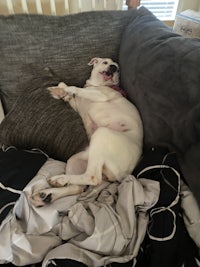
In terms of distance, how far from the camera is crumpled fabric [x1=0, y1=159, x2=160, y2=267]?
806 millimetres

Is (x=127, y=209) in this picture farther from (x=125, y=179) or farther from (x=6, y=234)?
(x=6, y=234)

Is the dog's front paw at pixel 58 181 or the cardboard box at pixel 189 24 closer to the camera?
the dog's front paw at pixel 58 181

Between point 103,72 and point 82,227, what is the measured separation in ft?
2.53

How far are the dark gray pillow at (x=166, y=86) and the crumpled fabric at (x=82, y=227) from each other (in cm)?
17

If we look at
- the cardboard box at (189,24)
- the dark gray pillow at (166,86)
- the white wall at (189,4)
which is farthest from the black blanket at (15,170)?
the white wall at (189,4)

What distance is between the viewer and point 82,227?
0.85 metres

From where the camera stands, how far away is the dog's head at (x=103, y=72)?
1381 mm

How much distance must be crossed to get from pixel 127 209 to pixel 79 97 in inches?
27.2

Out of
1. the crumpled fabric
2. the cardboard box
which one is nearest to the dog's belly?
the crumpled fabric

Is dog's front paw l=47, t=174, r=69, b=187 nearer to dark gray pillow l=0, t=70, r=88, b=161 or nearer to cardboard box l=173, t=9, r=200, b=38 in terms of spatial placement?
dark gray pillow l=0, t=70, r=88, b=161

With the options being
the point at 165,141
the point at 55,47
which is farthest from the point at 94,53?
the point at 165,141

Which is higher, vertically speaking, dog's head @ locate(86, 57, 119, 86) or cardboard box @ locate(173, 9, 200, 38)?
cardboard box @ locate(173, 9, 200, 38)

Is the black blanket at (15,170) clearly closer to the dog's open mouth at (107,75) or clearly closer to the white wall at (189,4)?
the dog's open mouth at (107,75)

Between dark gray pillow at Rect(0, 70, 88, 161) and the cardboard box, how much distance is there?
0.88 meters
